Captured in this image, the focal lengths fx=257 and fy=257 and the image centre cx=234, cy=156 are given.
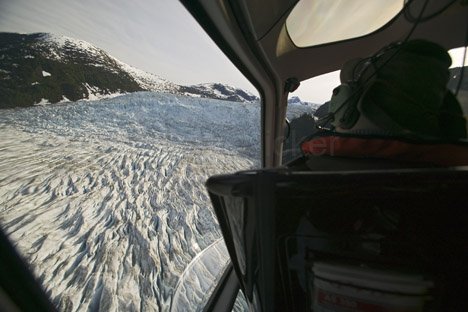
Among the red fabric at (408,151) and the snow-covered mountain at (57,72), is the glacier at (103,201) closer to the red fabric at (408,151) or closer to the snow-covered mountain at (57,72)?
the snow-covered mountain at (57,72)

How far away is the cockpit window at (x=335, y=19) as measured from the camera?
1327 millimetres

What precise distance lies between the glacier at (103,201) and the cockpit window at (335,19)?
3.37 feet

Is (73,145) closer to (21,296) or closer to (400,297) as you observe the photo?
(21,296)

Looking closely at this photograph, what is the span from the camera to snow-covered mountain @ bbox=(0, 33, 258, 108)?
0.63 metres

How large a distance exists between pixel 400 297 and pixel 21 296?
2.29ft

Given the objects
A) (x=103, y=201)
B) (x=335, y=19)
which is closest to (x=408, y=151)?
(x=103, y=201)

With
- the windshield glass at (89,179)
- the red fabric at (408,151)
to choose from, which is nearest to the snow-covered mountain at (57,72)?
the windshield glass at (89,179)

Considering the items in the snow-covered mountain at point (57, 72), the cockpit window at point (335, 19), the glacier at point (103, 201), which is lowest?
the glacier at point (103, 201)

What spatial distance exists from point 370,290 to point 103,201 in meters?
1.08

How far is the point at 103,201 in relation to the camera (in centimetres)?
111

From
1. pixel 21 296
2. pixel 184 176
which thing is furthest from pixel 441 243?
pixel 184 176

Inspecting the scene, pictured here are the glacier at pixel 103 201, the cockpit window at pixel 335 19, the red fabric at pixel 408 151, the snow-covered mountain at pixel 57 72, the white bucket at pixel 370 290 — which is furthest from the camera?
the cockpit window at pixel 335 19

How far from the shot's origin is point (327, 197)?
331 millimetres

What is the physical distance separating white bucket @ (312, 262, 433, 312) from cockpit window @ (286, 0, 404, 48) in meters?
1.27
